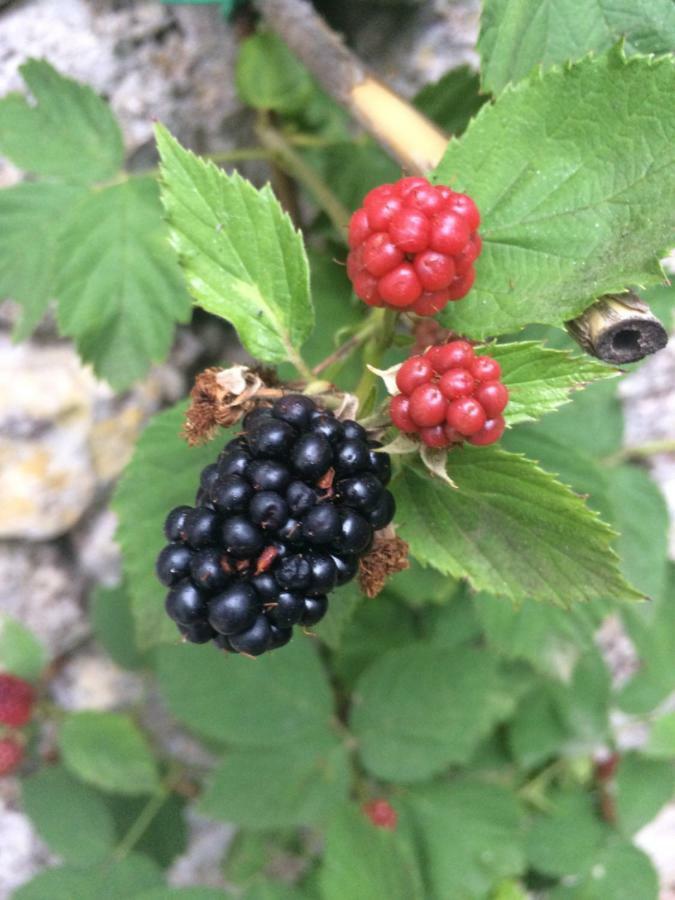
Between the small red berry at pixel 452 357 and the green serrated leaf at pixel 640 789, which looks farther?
the green serrated leaf at pixel 640 789

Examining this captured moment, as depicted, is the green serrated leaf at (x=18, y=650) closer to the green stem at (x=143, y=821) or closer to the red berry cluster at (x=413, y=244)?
the green stem at (x=143, y=821)

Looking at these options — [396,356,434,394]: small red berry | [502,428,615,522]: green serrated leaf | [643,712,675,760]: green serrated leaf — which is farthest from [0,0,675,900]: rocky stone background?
[396,356,434,394]: small red berry

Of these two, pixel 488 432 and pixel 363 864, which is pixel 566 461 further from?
pixel 363 864

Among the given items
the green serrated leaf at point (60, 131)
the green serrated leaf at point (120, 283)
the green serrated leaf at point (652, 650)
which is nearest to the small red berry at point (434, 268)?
the green serrated leaf at point (120, 283)

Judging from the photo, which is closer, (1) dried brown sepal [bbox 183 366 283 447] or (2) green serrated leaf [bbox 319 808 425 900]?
(1) dried brown sepal [bbox 183 366 283 447]

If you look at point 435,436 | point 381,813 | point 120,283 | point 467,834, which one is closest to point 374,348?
point 435,436

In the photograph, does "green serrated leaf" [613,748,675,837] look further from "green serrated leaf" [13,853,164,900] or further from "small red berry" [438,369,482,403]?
"small red berry" [438,369,482,403]

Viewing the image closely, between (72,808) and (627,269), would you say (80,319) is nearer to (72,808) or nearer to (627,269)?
(627,269)
